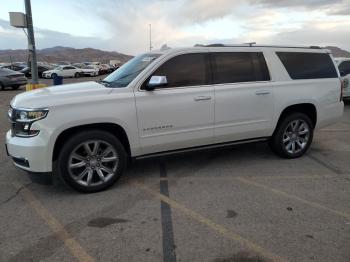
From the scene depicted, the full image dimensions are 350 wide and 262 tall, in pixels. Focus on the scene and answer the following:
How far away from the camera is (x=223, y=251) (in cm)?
353

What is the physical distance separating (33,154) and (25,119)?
43 centimetres

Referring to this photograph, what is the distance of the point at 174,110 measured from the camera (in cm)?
530

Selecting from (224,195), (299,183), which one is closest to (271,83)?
(299,183)

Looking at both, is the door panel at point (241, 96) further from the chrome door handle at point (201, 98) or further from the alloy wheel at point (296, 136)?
the alloy wheel at point (296, 136)

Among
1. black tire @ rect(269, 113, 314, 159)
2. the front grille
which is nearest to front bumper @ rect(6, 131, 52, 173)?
the front grille

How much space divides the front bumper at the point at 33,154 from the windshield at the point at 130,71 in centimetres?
135

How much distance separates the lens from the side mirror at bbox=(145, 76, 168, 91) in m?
4.96

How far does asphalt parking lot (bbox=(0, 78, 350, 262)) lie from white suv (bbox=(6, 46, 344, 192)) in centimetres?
38

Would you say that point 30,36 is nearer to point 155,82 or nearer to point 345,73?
point 155,82

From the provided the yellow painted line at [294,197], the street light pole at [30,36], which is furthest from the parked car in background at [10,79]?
the yellow painted line at [294,197]

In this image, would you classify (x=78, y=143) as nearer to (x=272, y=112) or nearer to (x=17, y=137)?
(x=17, y=137)

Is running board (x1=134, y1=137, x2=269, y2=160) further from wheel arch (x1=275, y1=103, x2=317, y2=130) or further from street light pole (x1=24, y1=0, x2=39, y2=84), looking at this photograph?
street light pole (x1=24, y1=0, x2=39, y2=84)

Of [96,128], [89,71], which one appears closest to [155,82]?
[96,128]

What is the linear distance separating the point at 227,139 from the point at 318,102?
6.16 feet
